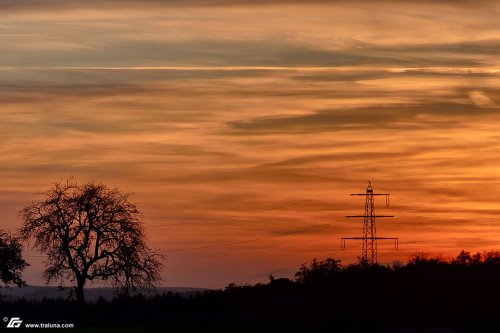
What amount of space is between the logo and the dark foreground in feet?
3.58

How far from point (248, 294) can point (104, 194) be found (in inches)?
694

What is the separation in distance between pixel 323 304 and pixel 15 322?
27.1 metres

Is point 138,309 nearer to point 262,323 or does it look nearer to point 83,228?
point 83,228

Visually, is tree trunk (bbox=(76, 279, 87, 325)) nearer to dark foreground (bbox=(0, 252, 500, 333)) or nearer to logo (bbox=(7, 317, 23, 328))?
dark foreground (bbox=(0, 252, 500, 333))

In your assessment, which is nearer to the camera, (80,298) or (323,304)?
(323,304)

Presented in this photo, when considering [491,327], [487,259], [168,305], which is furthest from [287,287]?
[491,327]

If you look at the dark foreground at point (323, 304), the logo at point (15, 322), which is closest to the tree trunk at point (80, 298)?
the dark foreground at point (323, 304)

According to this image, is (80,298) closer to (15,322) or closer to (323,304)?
(15,322)

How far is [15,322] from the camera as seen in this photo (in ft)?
338

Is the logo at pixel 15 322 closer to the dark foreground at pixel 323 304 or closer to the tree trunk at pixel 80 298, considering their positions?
the dark foreground at pixel 323 304

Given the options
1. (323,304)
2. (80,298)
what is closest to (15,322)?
(80,298)

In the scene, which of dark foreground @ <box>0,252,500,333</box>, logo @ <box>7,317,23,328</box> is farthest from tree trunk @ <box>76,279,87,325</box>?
logo @ <box>7,317,23,328</box>

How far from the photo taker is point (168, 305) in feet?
355

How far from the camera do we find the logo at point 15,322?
3963 inches
